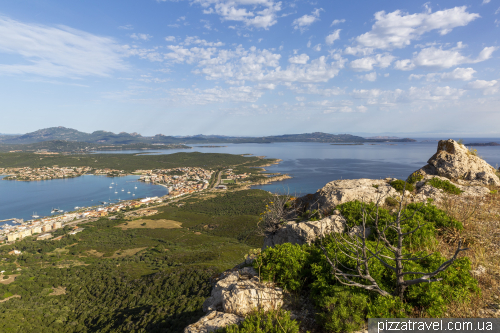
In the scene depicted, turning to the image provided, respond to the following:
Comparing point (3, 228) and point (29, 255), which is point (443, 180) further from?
point (3, 228)

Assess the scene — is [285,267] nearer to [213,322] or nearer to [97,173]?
[213,322]

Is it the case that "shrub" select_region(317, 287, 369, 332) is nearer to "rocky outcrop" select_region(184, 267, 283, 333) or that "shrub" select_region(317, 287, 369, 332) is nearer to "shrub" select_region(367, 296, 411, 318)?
"shrub" select_region(367, 296, 411, 318)

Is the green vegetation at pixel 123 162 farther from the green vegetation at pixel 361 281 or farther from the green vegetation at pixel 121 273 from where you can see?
the green vegetation at pixel 361 281

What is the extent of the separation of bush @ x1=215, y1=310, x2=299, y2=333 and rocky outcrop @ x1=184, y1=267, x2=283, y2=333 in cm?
34

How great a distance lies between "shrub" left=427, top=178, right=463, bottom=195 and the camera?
1170 cm

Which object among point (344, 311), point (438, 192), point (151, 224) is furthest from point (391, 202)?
point (151, 224)

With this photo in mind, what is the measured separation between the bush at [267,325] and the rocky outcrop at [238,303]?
0.34 m

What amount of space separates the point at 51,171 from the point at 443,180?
200 m

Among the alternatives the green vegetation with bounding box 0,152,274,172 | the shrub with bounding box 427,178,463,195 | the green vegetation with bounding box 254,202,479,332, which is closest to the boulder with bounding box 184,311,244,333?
the green vegetation with bounding box 254,202,479,332

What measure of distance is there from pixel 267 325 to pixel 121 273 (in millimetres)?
37812

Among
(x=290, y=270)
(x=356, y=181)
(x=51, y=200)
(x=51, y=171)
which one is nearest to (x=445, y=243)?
(x=290, y=270)

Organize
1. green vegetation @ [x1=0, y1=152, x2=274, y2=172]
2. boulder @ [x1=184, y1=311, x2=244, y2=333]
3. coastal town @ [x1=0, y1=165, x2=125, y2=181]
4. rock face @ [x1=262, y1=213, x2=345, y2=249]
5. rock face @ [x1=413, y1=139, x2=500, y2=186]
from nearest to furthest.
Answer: boulder @ [x1=184, y1=311, x2=244, y2=333], rock face @ [x1=262, y1=213, x2=345, y2=249], rock face @ [x1=413, y1=139, x2=500, y2=186], coastal town @ [x1=0, y1=165, x2=125, y2=181], green vegetation @ [x1=0, y1=152, x2=274, y2=172]

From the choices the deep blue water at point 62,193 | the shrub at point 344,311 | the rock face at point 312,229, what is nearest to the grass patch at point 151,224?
the deep blue water at point 62,193

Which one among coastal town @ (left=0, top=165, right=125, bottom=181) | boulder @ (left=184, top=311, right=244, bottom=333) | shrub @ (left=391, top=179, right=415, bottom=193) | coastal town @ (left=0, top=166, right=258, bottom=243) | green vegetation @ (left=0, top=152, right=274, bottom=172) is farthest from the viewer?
green vegetation @ (left=0, top=152, right=274, bottom=172)
